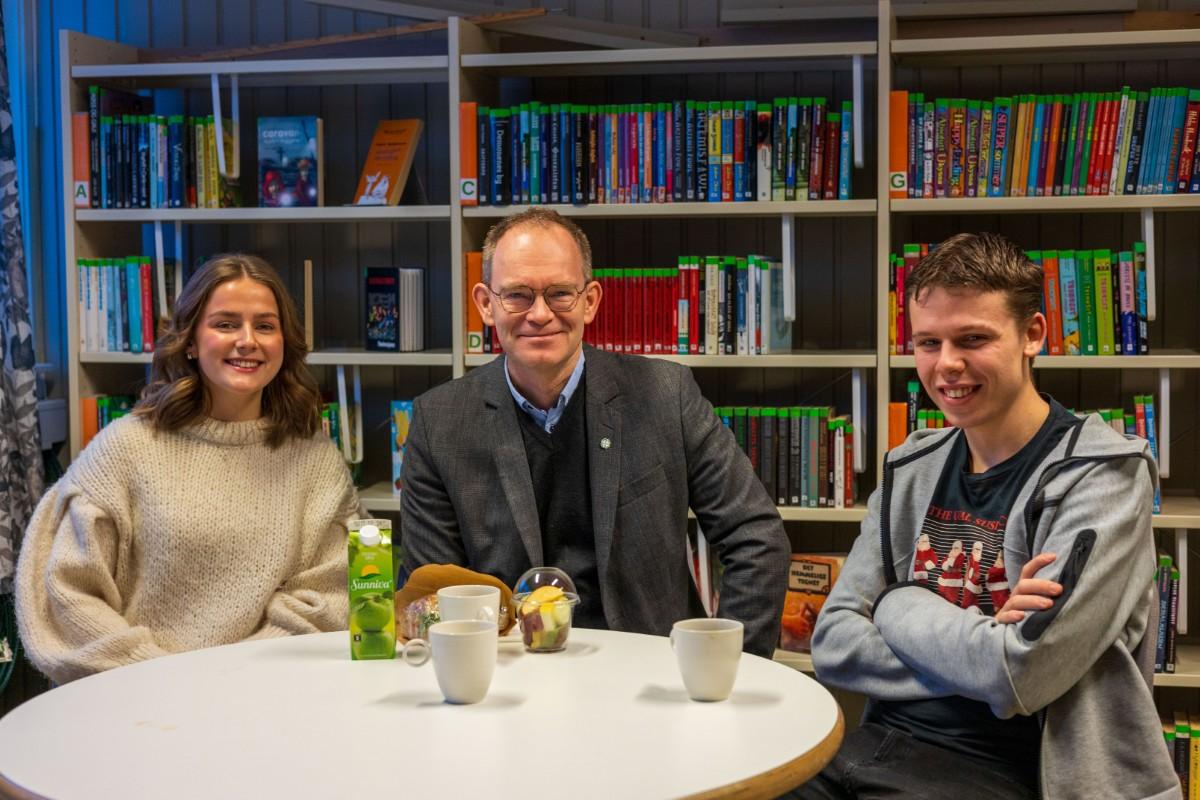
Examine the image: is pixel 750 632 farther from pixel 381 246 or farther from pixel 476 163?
pixel 381 246

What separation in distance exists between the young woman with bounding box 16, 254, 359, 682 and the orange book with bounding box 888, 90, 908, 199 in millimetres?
1360

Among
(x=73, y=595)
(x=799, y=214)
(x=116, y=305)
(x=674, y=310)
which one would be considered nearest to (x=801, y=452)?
(x=674, y=310)

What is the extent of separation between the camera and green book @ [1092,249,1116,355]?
2793 millimetres

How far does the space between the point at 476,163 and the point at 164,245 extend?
3.20ft

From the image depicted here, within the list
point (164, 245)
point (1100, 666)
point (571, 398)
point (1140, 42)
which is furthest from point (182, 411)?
point (1140, 42)

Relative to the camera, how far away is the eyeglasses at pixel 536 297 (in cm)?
211

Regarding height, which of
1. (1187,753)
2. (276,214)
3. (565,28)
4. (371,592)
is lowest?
(1187,753)

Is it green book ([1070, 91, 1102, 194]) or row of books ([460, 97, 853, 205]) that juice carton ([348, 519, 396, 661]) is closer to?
row of books ([460, 97, 853, 205])

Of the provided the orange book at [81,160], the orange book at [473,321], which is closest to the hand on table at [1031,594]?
the orange book at [473,321]

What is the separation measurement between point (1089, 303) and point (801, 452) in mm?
717

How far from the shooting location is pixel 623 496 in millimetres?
2209

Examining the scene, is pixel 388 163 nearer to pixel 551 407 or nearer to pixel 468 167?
pixel 468 167

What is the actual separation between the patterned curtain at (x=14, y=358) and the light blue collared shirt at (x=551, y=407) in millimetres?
1435

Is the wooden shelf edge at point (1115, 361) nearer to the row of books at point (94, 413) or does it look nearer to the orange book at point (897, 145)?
the orange book at point (897, 145)
